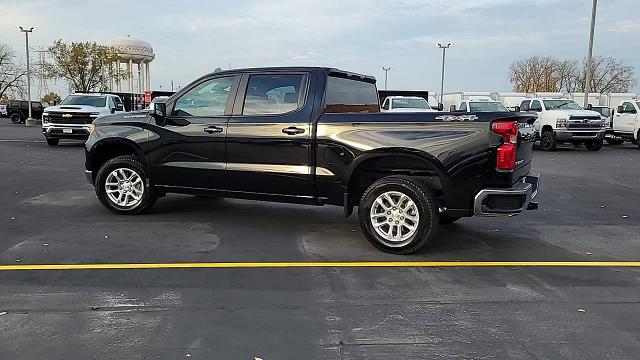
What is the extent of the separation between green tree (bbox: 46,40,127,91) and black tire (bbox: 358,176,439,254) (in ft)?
196

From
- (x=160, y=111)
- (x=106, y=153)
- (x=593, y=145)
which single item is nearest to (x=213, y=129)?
(x=160, y=111)

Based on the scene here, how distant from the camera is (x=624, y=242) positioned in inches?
261

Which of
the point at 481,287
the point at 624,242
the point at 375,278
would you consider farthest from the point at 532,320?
the point at 624,242

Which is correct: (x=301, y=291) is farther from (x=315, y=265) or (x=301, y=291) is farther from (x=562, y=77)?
(x=562, y=77)

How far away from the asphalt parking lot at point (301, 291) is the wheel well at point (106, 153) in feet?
2.37

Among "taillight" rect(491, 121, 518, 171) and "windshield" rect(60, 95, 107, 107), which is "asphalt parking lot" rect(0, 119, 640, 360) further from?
"windshield" rect(60, 95, 107, 107)

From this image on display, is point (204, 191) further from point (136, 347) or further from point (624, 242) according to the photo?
point (624, 242)

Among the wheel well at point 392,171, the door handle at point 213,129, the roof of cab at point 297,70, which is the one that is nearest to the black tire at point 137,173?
the door handle at point 213,129

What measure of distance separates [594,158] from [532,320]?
53.3ft

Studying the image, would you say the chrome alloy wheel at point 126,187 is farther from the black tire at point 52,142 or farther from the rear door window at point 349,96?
the black tire at point 52,142

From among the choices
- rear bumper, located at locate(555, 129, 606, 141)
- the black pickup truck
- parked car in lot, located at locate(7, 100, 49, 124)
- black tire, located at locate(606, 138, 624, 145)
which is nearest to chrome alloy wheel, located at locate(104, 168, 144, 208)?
the black pickup truck

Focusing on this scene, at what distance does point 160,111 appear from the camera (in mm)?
7164

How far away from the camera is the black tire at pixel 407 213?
19.0ft

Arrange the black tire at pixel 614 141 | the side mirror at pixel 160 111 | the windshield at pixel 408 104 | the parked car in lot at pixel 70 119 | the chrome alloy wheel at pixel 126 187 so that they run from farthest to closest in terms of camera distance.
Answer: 1. the black tire at pixel 614 141
2. the windshield at pixel 408 104
3. the parked car in lot at pixel 70 119
4. the chrome alloy wheel at pixel 126 187
5. the side mirror at pixel 160 111
